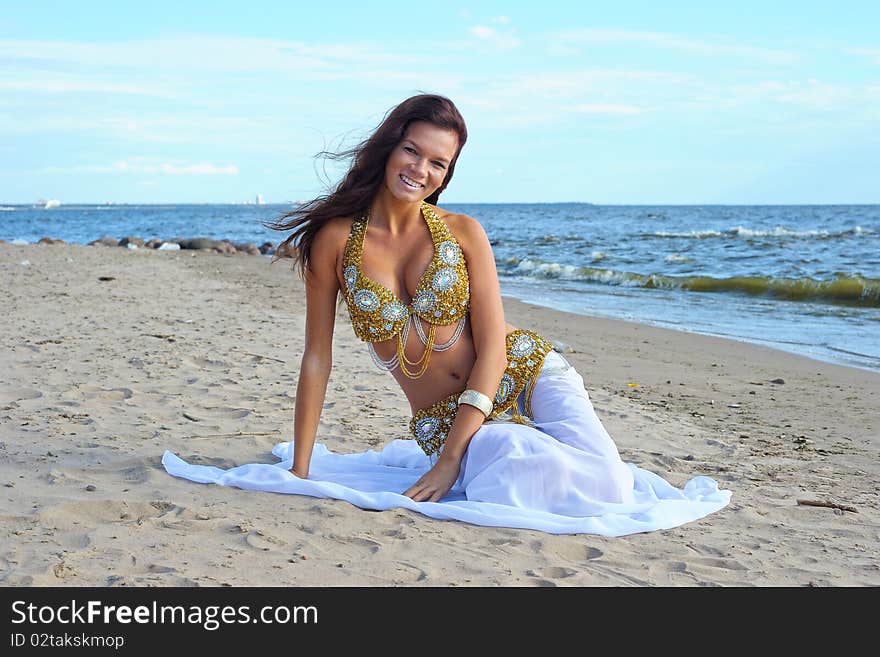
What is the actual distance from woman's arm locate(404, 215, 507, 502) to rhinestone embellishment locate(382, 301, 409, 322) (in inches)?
11.9

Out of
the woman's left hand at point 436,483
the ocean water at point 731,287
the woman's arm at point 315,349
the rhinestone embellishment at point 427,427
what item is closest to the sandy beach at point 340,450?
the woman's left hand at point 436,483

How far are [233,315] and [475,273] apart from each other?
6.26 meters

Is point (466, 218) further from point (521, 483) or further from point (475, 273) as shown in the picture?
point (521, 483)

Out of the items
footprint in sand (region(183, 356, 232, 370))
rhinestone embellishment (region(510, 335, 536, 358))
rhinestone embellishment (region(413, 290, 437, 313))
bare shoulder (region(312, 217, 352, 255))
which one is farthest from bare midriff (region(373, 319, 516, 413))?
footprint in sand (region(183, 356, 232, 370))

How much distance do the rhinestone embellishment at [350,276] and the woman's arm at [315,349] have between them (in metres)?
0.10

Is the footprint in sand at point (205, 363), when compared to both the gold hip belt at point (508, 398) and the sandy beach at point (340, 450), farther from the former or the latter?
the gold hip belt at point (508, 398)

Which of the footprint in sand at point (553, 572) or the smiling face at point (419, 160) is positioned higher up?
the smiling face at point (419, 160)

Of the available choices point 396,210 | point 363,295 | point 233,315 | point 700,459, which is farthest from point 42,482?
point 233,315

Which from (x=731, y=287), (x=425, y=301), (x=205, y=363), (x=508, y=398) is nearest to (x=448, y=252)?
(x=425, y=301)

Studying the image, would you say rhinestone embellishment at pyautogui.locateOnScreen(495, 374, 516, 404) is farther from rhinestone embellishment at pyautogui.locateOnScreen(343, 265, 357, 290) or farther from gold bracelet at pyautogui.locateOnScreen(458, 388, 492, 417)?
rhinestone embellishment at pyautogui.locateOnScreen(343, 265, 357, 290)

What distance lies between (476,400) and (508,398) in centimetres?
33

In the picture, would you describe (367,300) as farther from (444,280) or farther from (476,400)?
(476,400)

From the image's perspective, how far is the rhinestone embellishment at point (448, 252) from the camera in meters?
3.84

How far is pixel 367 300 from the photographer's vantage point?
385 centimetres
